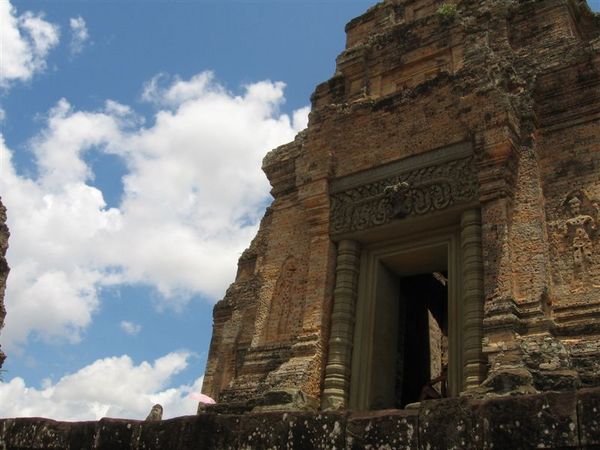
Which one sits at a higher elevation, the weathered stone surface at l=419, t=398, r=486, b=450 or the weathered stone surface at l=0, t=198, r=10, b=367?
the weathered stone surface at l=0, t=198, r=10, b=367

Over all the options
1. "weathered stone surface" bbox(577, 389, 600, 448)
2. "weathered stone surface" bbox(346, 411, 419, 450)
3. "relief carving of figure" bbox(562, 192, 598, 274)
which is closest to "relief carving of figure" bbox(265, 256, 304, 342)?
"relief carving of figure" bbox(562, 192, 598, 274)

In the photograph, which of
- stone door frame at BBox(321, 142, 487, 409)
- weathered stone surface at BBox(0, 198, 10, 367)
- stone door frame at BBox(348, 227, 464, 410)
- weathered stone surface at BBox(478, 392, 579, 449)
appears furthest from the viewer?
weathered stone surface at BBox(0, 198, 10, 367)

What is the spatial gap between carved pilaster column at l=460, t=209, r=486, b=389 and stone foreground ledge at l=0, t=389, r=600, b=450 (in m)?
4.46

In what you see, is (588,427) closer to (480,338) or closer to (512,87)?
(480,338)

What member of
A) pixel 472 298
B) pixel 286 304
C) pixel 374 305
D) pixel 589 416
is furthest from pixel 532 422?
pixel 286 304

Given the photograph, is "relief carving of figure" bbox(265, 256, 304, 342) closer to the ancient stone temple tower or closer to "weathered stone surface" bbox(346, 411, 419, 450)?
the ancient stone temple tower

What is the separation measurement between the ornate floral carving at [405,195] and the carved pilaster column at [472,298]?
0.48 metres

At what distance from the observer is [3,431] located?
254 inches

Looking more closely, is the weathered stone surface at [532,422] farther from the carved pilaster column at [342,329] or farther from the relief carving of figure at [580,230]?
the carved pilaster column at [342,329]

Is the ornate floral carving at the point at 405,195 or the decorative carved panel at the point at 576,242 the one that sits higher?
the ornate floral carving at the point at 405,195

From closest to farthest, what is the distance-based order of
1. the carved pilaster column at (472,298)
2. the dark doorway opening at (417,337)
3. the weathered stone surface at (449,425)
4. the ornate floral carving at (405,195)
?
1. the weathered stone surface at (449,425)
2. the carved pilaster column at (472,298)
3. the ornate floral carving at (405,195)
4. the dark doorway opening at (417,337)

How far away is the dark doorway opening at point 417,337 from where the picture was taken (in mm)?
11781

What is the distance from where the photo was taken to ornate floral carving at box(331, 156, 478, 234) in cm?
1026

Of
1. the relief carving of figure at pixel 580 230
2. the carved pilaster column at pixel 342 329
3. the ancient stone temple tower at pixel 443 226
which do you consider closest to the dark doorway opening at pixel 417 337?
the ancient stone temple tower at pixel 443 226
